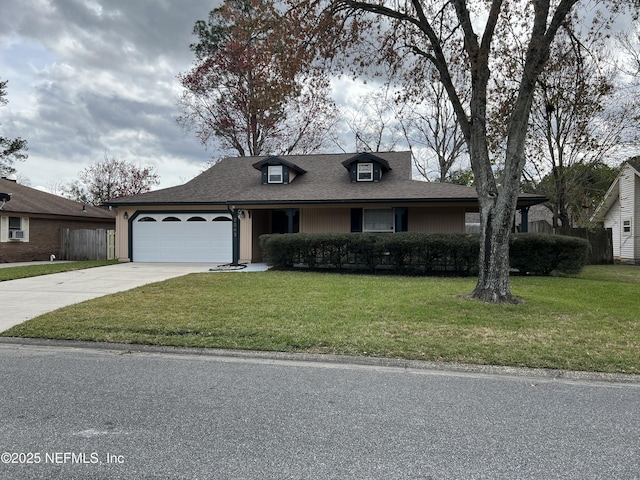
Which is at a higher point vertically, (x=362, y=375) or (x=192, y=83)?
(x=192, y=83)

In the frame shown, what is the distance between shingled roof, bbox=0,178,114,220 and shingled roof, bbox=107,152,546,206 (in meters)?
4.95

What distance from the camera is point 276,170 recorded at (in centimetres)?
1909

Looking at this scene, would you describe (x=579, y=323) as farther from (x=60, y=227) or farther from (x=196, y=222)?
(x=60, y=227)

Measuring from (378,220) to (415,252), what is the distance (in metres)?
4.66

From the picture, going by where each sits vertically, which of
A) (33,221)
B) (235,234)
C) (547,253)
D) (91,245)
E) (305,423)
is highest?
(33,221)

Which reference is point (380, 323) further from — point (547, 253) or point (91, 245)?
point (91, 245)

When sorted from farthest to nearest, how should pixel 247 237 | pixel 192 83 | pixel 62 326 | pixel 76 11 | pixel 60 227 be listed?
pixel 192 83
pixel 60 227
pixel 247 237
pixel 76 11
pixel 62 326

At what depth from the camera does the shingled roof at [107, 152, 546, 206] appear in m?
16.0

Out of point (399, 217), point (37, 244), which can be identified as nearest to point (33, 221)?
point (37, 244)

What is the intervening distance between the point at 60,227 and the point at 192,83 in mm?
12838

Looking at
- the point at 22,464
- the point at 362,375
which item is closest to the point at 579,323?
the point at 362,375

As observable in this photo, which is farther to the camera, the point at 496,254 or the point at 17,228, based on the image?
the point at 17,228

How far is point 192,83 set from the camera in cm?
2756

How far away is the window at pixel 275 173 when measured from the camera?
749 inches
